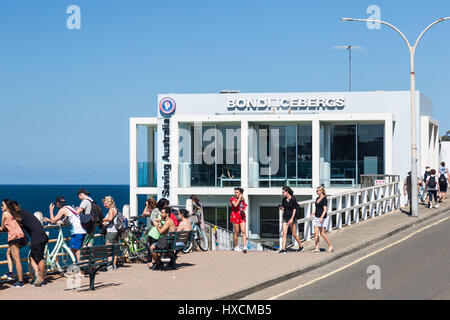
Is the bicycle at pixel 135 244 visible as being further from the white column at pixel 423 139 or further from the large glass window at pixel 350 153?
the white column at pixel 423 139

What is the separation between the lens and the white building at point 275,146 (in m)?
36.6

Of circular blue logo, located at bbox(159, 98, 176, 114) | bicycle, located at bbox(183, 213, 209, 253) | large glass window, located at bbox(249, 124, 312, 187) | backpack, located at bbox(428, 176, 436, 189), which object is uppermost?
circular blue logo, located at bbox(159, 98, 176, 114)

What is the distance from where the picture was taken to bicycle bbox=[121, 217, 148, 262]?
54.9 feet

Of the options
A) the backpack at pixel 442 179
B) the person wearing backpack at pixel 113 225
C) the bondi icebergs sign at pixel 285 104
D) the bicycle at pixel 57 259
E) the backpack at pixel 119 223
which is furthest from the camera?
the bondi icebergs sign at pixel 285 104

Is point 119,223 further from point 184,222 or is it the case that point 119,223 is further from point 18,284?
point 18,284

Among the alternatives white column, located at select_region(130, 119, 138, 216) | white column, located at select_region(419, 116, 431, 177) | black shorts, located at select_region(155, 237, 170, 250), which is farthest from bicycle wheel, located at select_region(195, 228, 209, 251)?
white column, located at select_region(419, 116, 431, 177)

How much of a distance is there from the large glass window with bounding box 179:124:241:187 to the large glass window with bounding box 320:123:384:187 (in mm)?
4641

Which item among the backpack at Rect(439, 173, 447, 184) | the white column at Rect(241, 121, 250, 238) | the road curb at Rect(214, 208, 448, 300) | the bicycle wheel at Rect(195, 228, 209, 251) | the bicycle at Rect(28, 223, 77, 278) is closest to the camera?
the road curb at Rect(214, 208, 448, 300)

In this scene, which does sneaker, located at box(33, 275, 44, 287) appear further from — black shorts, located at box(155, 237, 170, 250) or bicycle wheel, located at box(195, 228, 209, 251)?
bicycle wheel, located at box(195, 228, 209, 251)

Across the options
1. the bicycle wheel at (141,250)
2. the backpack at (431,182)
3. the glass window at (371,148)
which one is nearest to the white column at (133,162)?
the glass window at (371,148)

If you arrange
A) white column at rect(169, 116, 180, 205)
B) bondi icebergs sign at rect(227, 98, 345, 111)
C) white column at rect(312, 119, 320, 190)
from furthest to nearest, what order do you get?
bondi icebergs sign at rect(227, 98, 345, 111) < white column at rect(169, 116, 180, 205) < white column at rect(312, 119, 320, 190)

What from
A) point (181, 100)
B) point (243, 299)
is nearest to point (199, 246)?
point (243, 299)

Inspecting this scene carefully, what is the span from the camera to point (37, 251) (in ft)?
43.1

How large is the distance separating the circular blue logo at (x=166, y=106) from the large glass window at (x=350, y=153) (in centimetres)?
854
